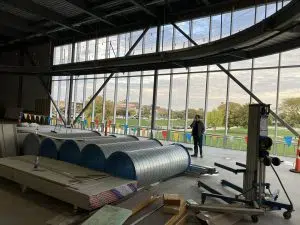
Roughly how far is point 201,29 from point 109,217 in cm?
1148

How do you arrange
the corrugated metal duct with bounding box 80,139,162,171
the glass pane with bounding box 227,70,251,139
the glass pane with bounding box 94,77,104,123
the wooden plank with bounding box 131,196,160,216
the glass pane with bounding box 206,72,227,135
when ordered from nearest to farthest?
1. the wooden plank with bounding box 131,196,160,216
2. the corrugated metal duct with bounding box 80,139,162,171
3. the glass pane with bounding box 227,70,251,139
4. the glass pane with bounding box 206,72,227,135
5. the glass pane with bounding box 94,77,104,123

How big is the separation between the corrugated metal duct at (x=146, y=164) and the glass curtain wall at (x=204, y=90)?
264 inches

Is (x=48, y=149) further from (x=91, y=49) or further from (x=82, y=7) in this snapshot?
(x=91, y=49)

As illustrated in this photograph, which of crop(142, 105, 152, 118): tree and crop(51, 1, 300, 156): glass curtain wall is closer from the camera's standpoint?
crop(51, 1, 300, 156): glass curtain wall

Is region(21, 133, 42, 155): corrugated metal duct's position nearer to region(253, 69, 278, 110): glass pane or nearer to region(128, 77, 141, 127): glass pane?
region(128, 77, 141, 127): glass pane

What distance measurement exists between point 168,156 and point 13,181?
3853 mm

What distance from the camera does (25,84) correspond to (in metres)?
23.6

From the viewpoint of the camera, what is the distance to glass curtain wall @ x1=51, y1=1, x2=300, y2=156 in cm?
1241

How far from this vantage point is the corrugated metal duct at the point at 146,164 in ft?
20.3

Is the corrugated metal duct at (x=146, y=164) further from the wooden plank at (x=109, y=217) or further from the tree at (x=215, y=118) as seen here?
the tree at (x=215, y=118)

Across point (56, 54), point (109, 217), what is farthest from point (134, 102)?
point (109, 217)

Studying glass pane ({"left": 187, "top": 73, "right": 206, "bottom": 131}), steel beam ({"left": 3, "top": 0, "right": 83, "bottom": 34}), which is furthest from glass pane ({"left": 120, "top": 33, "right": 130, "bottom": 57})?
glass pane ({"left": 187, "top": 73, "right": 206, "bottom": 131})

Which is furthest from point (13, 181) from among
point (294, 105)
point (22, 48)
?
point (22, 48)

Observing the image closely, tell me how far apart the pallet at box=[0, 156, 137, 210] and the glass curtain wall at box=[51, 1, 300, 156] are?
8.55m
